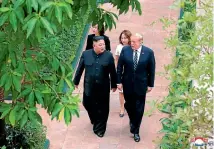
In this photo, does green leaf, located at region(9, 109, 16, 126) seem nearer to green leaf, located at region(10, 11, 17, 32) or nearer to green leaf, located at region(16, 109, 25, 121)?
green leaf, located at region(16, 109, 25, 121)

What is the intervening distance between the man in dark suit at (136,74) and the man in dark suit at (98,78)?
0.58 feet

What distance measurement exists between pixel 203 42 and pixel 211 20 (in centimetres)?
20

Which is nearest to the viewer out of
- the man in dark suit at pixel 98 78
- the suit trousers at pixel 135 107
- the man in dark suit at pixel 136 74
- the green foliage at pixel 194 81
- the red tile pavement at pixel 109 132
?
the green foliage at pixel 194 81

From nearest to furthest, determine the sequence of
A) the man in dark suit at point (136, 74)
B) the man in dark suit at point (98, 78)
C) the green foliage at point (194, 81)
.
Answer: the green foliage at point (194, 81)
the man in dark suit at point (136, 74)
the man in dark suit at point (98, 78)

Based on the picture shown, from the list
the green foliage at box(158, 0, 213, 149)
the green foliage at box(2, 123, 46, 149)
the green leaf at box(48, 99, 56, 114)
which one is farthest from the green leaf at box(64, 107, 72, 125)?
the green foliage at box(2, 123, 46, 149)

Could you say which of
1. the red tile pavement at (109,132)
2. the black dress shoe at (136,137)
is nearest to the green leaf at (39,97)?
the red tile pavement at (109,132)

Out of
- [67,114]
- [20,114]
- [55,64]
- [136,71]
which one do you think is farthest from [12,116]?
[136,71]

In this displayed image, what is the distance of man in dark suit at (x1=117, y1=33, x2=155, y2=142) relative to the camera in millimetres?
8727

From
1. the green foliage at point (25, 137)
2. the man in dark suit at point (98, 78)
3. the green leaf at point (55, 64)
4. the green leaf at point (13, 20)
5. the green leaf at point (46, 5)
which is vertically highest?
the green leaf at point (46, 5)

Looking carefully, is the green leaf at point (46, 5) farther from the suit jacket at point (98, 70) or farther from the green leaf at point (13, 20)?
the suit jacket at point (98, 70)

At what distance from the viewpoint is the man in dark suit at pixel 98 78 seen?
8867mm

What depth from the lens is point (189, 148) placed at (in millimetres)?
4625

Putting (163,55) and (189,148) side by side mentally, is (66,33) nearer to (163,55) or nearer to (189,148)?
(163,55)

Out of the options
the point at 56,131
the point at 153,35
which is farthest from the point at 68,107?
the point at 153,35
